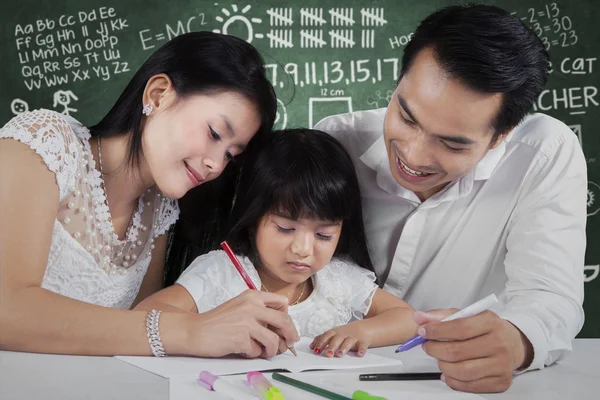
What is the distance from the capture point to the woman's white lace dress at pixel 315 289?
150 centimetres

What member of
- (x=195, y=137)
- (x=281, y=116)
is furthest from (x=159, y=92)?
(x=281, y=116)

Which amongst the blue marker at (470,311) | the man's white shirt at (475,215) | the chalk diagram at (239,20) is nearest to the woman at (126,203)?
the blue marker at (470,311)

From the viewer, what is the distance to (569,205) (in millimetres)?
1504

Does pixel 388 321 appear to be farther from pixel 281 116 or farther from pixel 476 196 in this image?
pixel 281 116

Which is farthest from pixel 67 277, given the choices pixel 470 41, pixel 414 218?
pixel 470 41

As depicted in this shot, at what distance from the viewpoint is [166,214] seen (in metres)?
1.65

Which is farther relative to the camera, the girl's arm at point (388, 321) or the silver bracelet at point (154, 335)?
the girl's arm at point (388, 321)

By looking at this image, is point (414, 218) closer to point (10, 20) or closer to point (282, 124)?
point (282, 124)

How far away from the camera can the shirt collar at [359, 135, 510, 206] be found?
5.36 feet

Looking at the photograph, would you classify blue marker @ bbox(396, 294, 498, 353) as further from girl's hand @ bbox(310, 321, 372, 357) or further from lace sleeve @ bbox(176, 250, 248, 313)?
lace sleeve @ bbox(176, 250, 248, 313)

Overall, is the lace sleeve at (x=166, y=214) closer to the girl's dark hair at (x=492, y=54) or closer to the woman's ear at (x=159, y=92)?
the woman's ear at (x=159, y=92)

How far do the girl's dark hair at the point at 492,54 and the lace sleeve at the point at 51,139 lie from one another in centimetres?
71

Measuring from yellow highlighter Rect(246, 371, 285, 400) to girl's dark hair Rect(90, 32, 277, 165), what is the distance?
64 centimetres

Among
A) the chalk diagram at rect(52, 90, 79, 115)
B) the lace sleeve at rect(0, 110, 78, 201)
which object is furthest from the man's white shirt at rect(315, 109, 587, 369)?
the chalk diagram at rect(52, 90, 79, 115)
